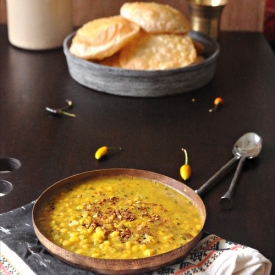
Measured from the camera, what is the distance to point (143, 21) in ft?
5.54

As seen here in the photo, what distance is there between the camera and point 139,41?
169 cm

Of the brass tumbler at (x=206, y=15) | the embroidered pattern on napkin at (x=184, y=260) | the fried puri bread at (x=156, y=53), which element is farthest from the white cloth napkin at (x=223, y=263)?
the brass tumbler at (x=206, y=15)

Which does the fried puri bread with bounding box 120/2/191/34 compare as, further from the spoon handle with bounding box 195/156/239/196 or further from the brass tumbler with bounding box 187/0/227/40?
the spoon handle with bounding box 195/156/239/196

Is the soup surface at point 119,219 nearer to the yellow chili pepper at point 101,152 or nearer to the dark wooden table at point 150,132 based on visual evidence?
the dark wooden table at point 150,132

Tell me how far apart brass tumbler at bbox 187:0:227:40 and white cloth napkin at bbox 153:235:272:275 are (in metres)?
1.26

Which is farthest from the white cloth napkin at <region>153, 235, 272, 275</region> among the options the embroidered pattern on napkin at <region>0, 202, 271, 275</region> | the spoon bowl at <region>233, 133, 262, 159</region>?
the spoon bowl at <region>233, 133, 262, 159</region>

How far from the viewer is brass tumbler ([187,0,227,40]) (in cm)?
203

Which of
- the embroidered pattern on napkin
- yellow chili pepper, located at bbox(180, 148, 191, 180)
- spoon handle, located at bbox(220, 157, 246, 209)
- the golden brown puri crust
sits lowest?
yellow chili pepper, located at bbox(180, 148, 191, 180)

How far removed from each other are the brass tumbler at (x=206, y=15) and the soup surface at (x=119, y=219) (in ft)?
3.65

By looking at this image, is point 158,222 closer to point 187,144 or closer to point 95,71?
point 187,144

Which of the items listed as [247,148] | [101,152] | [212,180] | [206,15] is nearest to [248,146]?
[247,148]

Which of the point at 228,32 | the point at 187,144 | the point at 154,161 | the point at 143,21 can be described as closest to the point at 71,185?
the point at 154,161

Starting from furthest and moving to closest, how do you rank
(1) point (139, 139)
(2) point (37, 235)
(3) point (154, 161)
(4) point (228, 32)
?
(4) point (228, 32) → (1) point (139, 139) → (3) point (154, 161) → (2) point (37, 235)

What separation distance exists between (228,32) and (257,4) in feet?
0.65
